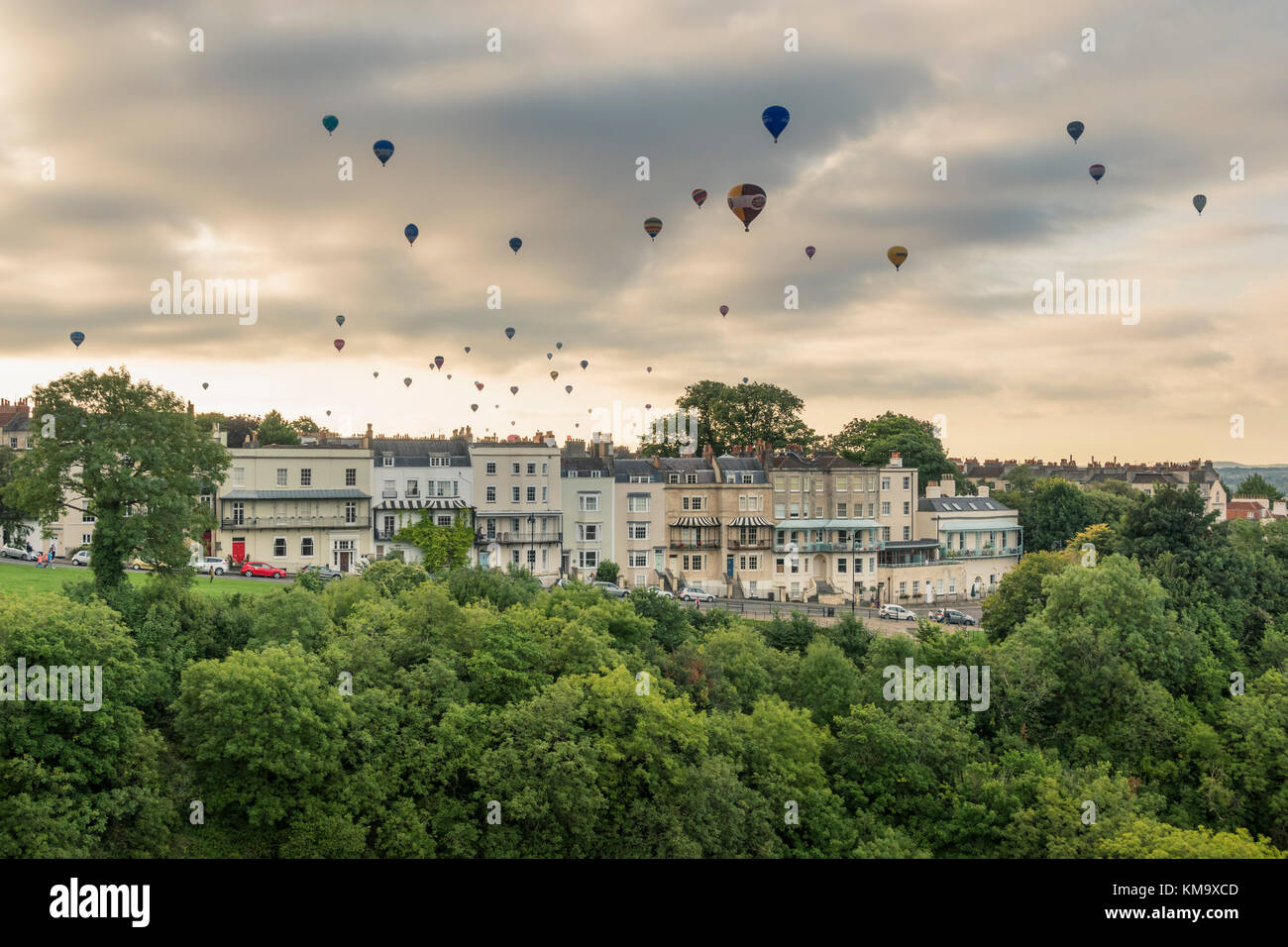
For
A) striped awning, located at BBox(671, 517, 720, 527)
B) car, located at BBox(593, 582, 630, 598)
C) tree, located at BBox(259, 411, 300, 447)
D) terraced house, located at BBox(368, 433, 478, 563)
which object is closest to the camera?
car, located at BBox(593, 582, 630, 598)

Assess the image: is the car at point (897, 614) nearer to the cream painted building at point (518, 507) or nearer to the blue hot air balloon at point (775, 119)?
the cream painted building at point (518, 507)

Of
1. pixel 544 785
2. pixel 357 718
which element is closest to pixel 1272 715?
pixel 544 785

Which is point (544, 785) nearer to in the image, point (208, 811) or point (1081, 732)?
point (208, 811)

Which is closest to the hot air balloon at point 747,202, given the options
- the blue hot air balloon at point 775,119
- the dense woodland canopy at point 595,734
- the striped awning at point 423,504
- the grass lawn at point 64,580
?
the blue hot air balloon at point 775,119

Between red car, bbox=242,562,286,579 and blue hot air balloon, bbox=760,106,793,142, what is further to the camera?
red car, bbox=242,562,286,579

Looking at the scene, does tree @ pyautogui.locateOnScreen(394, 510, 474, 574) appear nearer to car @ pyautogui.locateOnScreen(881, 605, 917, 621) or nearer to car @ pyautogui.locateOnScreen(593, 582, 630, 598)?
car @ pyautogui.locateOnScreen(593, 582, 630, 598)

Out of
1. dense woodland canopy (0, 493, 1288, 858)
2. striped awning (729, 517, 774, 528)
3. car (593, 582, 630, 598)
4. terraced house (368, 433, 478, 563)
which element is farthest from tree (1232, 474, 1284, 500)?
terraced house (368, 433, 478, 563)

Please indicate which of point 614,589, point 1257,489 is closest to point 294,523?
point 614,589
